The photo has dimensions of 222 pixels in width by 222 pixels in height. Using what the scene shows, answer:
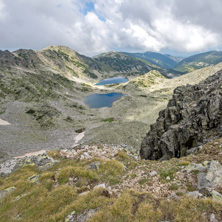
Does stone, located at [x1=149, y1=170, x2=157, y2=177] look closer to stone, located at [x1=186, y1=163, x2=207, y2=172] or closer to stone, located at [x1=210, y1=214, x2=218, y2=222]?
stone, located at [x1=186, y1=163, x2=207, y2=172]

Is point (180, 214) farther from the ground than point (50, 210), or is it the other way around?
point (180, 214)

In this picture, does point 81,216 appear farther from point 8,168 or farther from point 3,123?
point 3,123

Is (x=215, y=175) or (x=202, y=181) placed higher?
(x=215, y=175)

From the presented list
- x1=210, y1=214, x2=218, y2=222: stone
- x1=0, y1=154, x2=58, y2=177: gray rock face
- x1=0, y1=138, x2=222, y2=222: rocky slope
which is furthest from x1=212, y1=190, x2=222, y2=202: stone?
x1=0, y1=154, x2=58, y2=177: gray rock face

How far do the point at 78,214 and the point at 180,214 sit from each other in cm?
641

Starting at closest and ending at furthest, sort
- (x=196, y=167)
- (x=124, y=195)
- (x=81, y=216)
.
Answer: (x=81, y=216), (x=124, y=195), (x=196, y=167)

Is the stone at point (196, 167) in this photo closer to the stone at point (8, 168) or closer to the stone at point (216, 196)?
the stone at point (216, 196)

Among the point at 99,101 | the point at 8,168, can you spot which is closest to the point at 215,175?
the point at 8,168

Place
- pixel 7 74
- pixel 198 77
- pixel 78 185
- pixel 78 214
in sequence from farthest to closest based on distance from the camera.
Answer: pixel 198 77 → pixel 7 74 → pixel 78 185 → pixel 78 214

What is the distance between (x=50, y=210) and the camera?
31.6 ft

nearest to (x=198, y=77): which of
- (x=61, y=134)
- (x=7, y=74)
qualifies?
(x=61, y=134)

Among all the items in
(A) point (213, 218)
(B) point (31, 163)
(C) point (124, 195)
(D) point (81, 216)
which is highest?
(A) point (213, 218)

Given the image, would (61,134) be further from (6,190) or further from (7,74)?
(7,74)

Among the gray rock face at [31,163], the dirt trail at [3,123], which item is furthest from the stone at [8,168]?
the dirt trail at [3,123]
